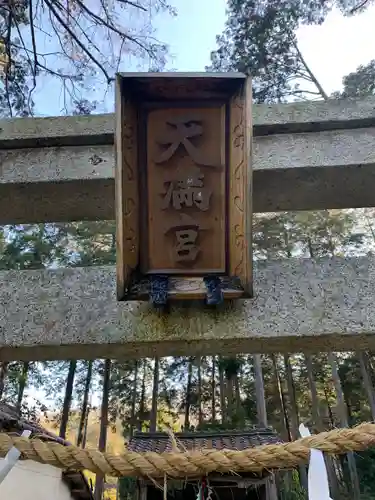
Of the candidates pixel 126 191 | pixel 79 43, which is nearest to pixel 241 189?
pixel 126 191

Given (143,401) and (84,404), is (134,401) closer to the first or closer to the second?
(143,401)

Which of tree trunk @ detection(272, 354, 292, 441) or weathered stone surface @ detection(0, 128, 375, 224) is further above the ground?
tree trunk @ detection(272, 354, 292, 441)

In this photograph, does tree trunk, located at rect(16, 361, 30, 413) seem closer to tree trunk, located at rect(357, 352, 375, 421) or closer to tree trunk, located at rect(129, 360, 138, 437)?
tree trunk, located at rect(129, 360, 138, 437)

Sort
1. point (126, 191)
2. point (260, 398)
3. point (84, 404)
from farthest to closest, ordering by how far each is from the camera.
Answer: point (84, 404)
point (260, 398)
point (126, 191)

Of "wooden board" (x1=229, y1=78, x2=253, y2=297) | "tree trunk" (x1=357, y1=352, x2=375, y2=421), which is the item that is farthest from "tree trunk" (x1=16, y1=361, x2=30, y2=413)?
"wooden board" (x1=229, y1=78, x2=253, y2=297)

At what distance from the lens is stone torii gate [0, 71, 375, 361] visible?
4.66 feet

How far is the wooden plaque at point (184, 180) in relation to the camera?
1370 mm

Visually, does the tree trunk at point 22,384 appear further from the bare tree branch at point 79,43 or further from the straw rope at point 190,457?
the straw rope at point 190,457

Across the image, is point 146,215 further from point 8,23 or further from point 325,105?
point 8,23

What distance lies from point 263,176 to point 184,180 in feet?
1.10

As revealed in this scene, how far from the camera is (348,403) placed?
45.2 feet

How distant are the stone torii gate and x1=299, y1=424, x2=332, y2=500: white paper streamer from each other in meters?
0.66

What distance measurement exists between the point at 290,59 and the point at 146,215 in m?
2.92

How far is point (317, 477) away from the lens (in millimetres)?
736
